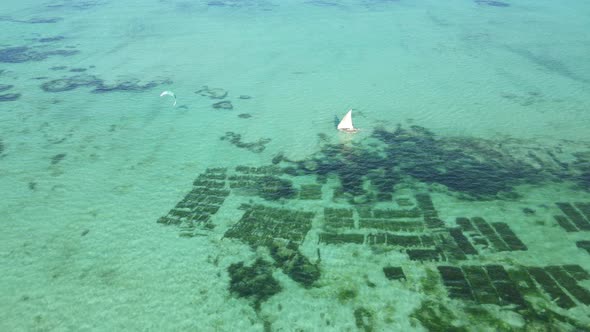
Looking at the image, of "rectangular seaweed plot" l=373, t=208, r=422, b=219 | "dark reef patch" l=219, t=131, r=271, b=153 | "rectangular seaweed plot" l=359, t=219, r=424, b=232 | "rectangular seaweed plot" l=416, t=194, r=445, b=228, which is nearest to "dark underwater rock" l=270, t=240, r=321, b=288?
"rectangular seaweed plot" l=359, t=219, r=424, b=232

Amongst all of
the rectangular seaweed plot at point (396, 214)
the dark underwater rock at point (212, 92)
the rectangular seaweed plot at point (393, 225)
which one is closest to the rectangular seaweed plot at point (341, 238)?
the rectangular seaweed plot at point (393, 225)

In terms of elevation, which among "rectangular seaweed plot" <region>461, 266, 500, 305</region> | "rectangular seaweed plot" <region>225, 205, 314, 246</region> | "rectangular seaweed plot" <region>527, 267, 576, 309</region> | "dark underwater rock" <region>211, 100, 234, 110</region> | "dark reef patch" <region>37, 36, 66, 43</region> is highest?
"dark reef patch" <region>37, 36, 66, 43</region>

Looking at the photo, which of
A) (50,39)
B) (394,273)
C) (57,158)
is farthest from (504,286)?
(50,39)

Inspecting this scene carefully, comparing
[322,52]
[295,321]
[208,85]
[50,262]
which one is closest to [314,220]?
[295,321]

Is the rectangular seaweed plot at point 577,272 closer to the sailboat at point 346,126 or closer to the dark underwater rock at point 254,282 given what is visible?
the dark underwater rock at point 254,282

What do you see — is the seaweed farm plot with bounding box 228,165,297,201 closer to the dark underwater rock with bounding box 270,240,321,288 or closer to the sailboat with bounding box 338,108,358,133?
the dark underwater rock with bounding box 270,240,321,288

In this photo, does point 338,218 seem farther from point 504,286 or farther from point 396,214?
point 504,286

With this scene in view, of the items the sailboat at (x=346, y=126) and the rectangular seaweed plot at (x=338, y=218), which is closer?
the rectangular seaweed plot at (x=338, y=218)
